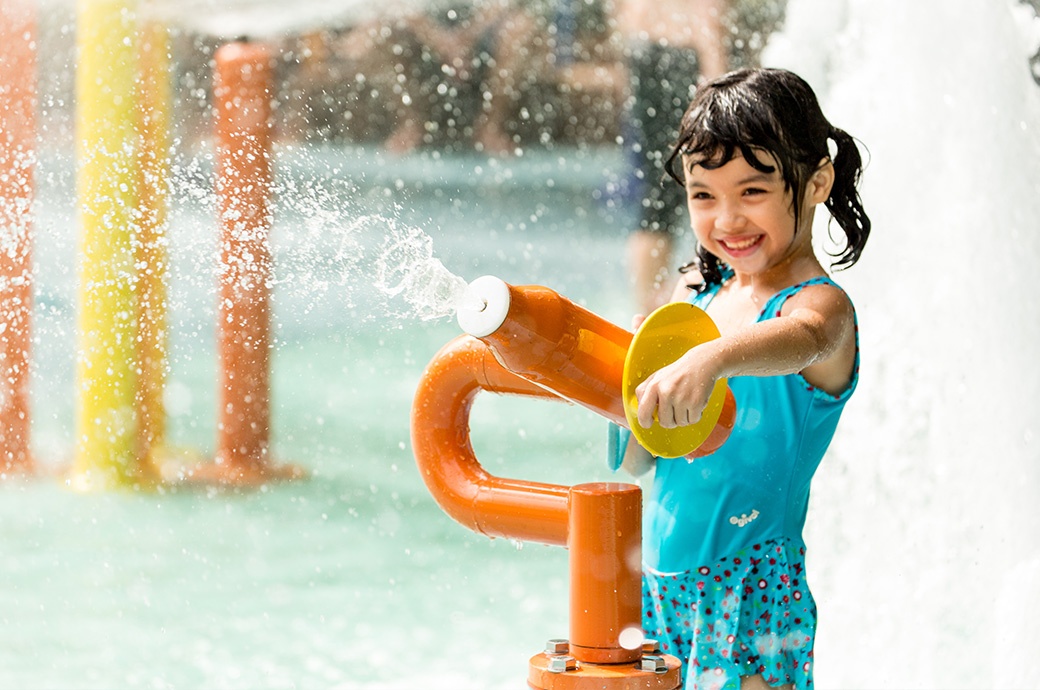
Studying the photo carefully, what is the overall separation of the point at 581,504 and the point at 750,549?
302 millimetres

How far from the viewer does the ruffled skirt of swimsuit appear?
124 cm

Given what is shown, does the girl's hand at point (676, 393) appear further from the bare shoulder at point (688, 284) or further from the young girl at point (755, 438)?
the bare shoulder at point (688, 284)

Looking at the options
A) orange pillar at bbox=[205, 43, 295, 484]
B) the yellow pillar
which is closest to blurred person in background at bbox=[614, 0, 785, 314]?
orange pillar at bbox=[205, 43, 295, 484]

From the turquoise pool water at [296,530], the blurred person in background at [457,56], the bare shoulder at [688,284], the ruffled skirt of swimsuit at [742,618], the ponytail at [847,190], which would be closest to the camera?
the ruffled skirt of swimsuit at [742,618]

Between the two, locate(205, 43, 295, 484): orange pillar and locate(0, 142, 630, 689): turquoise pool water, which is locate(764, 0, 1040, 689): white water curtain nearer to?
locate(0, 142, 630, 689): turquoise pool water

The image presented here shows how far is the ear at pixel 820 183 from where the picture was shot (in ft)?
4.25

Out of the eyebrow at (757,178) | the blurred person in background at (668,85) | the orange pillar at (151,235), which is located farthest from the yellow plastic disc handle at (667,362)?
the blurred person in background at (668,85)

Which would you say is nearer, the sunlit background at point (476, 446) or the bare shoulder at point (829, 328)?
the bare shoulder at point (829, 328)

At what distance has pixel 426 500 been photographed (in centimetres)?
388

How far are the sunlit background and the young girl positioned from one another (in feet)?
1.02

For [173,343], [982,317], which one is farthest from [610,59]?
[982,317]

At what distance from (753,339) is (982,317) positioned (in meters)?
1.26

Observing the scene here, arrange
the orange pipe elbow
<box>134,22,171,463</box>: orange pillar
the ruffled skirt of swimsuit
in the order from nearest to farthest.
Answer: the orange pipe elbow, the ruffled skirt of swimsuit, <box>134,22,171,463</box>: orange pillar

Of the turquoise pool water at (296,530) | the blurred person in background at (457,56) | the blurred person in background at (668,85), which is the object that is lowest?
the turquoise pool water at (296,530)
